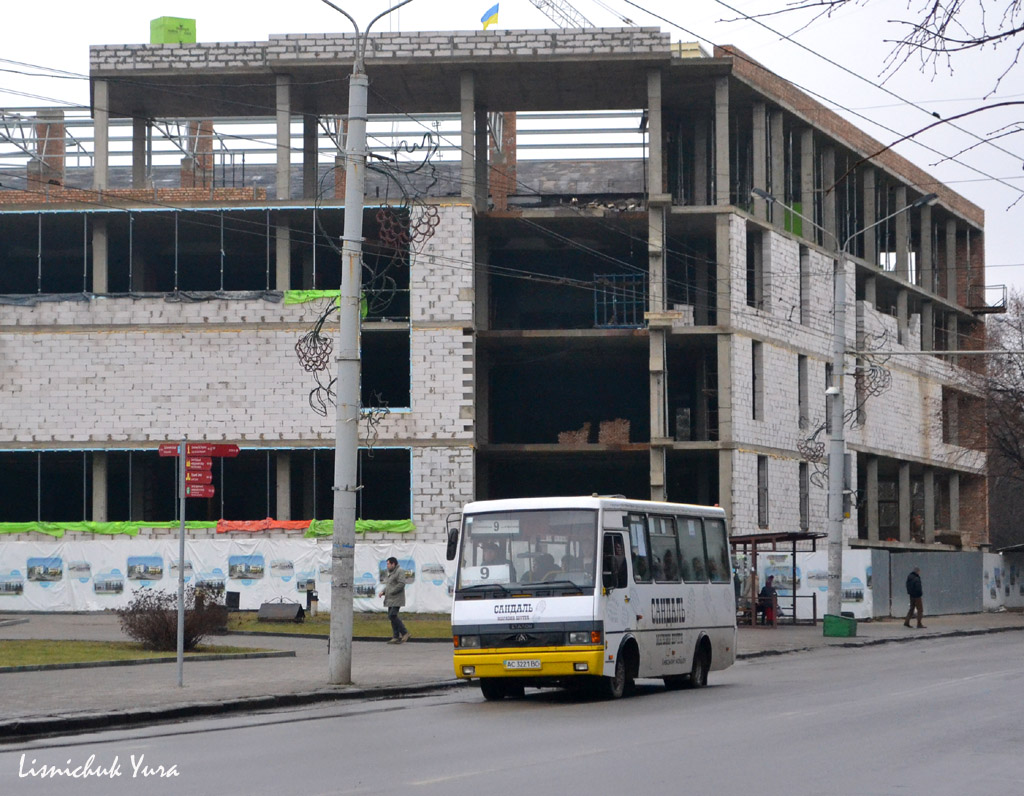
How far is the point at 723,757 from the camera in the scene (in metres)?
11.7

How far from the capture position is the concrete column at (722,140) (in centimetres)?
5150

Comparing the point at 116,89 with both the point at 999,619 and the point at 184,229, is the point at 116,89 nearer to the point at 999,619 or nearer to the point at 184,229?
the point at 184,229

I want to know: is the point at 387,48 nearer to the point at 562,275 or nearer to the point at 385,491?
the point at 562,275

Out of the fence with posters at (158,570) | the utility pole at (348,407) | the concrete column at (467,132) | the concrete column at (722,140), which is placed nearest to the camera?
the utility pole at (348,407)

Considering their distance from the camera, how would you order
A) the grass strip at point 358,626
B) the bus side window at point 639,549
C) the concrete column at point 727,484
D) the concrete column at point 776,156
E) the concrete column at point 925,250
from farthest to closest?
1. the concrete column at point 925,250
2. the concrete column at point 776,156
3. the concrete column at point 727,484
4. the grass strip at point 358,626
5. the bus side window at point 639,549

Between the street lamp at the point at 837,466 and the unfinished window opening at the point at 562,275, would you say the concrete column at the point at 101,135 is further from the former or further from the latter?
the street lamp at the point at 837,466

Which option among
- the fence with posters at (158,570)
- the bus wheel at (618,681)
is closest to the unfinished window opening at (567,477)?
the fence with posters at (158,570)

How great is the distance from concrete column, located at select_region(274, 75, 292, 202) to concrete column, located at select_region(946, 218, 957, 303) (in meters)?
38.4

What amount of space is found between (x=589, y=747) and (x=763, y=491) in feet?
136

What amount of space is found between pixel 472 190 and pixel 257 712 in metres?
34.9

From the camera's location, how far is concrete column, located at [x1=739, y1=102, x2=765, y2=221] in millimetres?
52625

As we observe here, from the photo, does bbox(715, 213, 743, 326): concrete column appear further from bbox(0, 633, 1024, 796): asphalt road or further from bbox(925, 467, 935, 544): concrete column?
bbox(0, 633, 1024, 796): asphalt road

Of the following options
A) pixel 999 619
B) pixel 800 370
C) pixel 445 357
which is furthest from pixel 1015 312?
pixel 445 357

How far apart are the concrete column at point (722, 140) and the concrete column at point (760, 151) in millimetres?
1154
